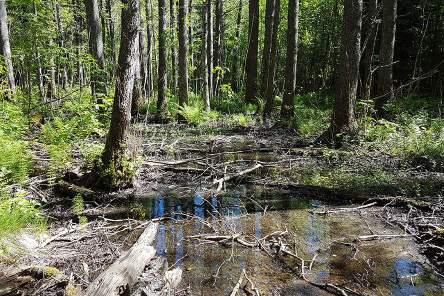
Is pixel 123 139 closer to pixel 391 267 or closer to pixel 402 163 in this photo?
pixel 391 267

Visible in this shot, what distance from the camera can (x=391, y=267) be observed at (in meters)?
4.73

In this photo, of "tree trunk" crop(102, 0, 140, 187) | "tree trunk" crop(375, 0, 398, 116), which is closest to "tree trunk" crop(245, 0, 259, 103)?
"tree trunk" crop(375, 0, 398, 116)

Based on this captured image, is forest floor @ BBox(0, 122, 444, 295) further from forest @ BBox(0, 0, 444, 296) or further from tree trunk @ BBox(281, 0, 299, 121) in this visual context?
tree trunk @ BBox(281, 0, 299, 121)

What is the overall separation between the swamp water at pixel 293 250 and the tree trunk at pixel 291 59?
9326 mm

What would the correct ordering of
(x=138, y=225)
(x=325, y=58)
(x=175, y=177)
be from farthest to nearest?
(x=325, y=58)
(x=175, y=177)
(x=138, y=225)

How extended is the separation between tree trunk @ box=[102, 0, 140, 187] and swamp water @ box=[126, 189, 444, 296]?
2.70 ft

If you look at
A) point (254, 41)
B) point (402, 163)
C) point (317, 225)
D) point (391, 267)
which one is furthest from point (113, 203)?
point (254, 41)

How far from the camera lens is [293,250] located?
17.0 feet

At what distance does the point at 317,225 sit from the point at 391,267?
1442 millimetres

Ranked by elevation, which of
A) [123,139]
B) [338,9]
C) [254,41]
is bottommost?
[123,139]

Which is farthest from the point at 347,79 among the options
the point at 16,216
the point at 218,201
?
the point at 16,216

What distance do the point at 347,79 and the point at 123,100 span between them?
6445 millimetres

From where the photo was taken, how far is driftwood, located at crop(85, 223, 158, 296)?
11.6ft

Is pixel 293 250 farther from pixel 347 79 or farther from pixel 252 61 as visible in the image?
pixel 252 61
